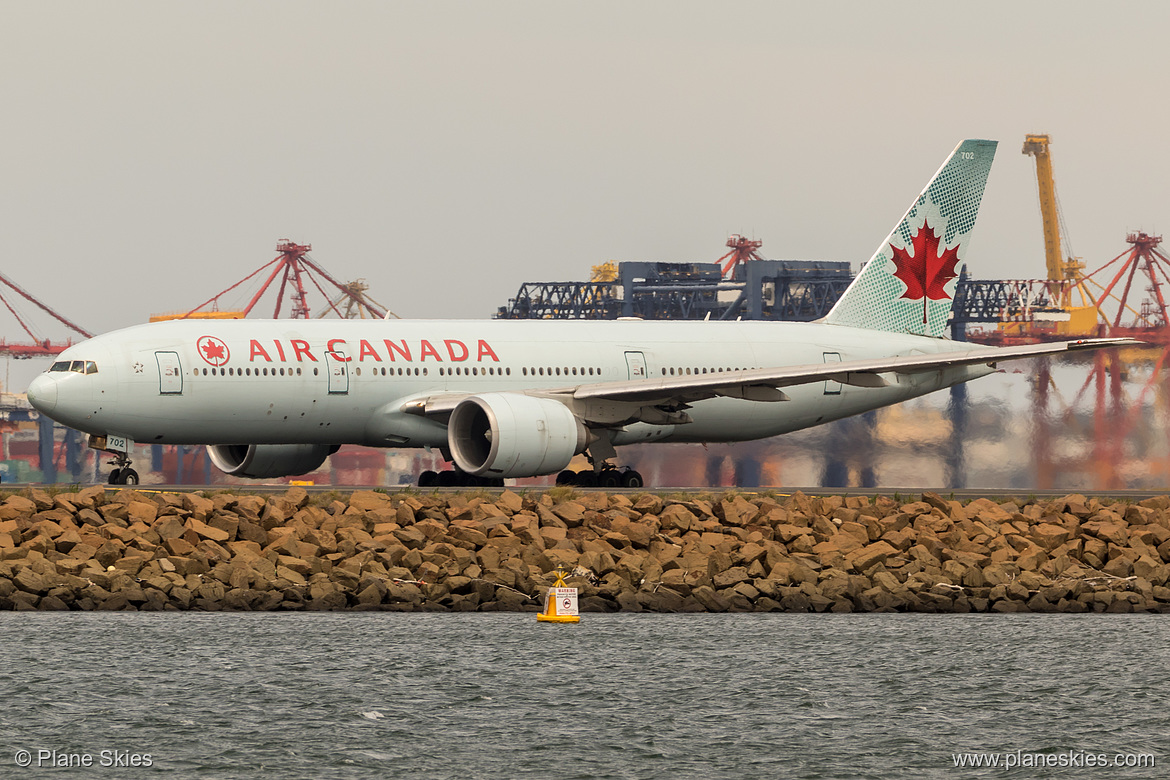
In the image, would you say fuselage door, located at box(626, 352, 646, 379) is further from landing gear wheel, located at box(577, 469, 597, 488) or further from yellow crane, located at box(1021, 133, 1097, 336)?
yellow crane, located at box(1021, 133, 1097, 336)

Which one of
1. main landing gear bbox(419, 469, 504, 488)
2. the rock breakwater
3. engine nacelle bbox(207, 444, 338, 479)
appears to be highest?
engine nacelle bbox(207, 444, 338, 479)

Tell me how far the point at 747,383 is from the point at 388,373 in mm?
6855

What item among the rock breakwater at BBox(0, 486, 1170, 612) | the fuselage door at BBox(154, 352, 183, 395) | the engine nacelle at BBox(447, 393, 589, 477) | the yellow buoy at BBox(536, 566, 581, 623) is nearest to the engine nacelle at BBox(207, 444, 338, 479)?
the fuselage door at BBox(154, 352, 183, 395)

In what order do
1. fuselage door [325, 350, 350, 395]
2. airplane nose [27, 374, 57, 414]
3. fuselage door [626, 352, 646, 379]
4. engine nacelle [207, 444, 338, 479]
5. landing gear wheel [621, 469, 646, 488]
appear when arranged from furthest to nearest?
fuselage door [626, 352, 646, 379] → engine nacelle [207, 444, 338, 479] → landing gear wheel [621, 469, 646, 488] → fuselage door [325, 350, 350, 395] → airplane nose [27, 374, 57, 414]

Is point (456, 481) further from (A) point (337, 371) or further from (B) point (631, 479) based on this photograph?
(B) point (631, 479)

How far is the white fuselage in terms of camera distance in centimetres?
3027

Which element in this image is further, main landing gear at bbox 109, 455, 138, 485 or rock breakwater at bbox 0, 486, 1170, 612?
main landing gear at bbox 109, 455, 138, 485

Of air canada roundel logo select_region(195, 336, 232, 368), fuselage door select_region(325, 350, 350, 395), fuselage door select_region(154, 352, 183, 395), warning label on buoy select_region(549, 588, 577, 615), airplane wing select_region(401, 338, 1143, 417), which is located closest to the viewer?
warning label on buoy select_region(549, 588, 577, 615)

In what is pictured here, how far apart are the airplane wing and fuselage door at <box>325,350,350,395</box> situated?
4.11 feet

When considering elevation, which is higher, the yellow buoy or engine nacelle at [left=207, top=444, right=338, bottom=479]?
engine nacelle at [left=207, top=444, right=338, bottom=479]

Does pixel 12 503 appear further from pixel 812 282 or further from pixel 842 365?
pixel 812 282

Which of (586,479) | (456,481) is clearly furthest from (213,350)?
(586,479)

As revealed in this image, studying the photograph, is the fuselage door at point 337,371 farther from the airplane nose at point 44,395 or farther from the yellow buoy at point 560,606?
the yellow buoy at point 560,606

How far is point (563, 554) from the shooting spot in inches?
881
